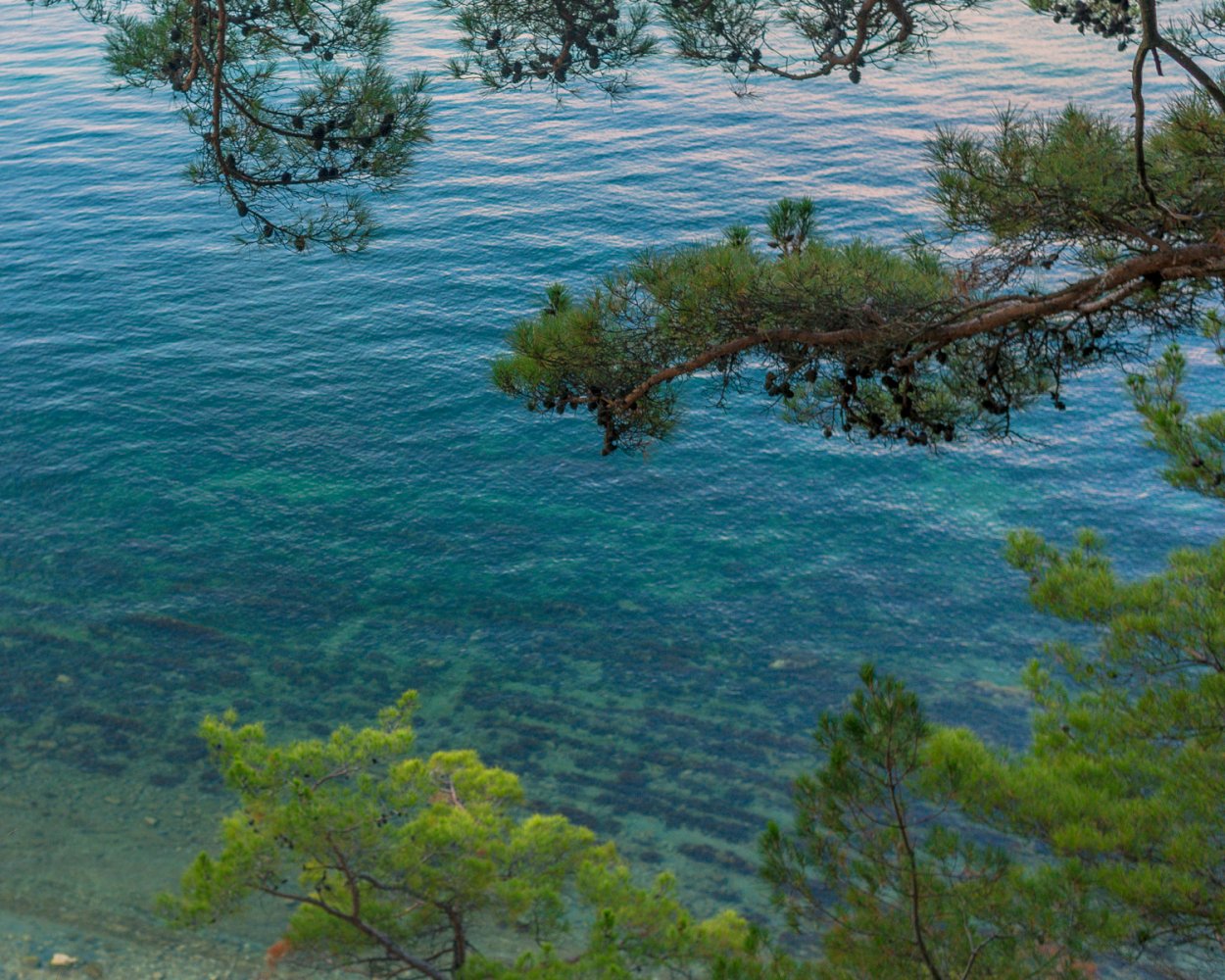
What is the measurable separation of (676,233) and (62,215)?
12235 mm

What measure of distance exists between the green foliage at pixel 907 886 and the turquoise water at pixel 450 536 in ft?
11.0

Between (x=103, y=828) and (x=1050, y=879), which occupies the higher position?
(x=1050, y=879)

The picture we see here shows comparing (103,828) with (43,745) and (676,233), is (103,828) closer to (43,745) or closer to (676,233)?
(43,745)

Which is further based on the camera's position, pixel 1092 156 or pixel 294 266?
pixel 294 266

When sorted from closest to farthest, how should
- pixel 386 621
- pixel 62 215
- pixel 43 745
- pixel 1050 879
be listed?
pixel 1050 879
pixel 43 745
pixel 386 621
pixel 62 215

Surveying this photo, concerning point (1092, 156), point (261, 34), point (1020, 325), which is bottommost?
point (1020, 325)

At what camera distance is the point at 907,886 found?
5.76m

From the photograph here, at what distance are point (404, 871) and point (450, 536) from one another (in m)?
7.30

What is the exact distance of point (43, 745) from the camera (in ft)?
33.7

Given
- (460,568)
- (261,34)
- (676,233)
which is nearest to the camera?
(261,34)

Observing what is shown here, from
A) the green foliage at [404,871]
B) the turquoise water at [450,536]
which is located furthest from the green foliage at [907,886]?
the turquoise water at [450,536]

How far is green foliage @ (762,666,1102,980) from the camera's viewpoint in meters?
5.14

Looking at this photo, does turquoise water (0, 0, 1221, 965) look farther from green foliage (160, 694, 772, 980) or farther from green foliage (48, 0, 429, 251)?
green foliage (48, 0, 429, 251)

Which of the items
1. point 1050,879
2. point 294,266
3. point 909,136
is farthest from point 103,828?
point 909,136
